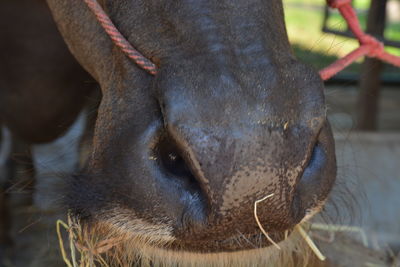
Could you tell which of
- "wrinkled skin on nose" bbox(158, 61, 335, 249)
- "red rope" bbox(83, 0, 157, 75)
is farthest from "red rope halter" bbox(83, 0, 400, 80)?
"wrinkled skin on nose" bbox(158, 61, 335, 249)

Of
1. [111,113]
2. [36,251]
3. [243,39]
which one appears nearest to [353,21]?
[243,39]

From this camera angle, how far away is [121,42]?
2.06 m

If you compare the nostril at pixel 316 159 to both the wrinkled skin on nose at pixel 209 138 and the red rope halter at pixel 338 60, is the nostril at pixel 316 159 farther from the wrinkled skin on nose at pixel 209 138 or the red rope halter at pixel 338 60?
the red rope halter at pixel 338 60

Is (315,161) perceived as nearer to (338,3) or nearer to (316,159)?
(316,159)

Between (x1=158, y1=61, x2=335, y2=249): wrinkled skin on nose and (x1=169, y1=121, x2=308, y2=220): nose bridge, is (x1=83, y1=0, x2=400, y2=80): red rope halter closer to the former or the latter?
(x1=158, y1=61, x2=335, y2=249): wrinkled skin on nose

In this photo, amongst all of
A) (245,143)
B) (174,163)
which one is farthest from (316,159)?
(174,163)

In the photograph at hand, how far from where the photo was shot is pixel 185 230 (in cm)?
174

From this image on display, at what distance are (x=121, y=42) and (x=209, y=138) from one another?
1.83ft

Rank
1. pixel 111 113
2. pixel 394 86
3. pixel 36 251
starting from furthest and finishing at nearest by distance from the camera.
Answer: pixel 394 86 < pixel 36 251 < pixel 111 113

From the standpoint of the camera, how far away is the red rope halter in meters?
2.00

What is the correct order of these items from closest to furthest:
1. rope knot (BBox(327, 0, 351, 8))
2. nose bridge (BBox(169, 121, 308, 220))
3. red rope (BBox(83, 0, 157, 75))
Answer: nose bridge (BBox(169, 121, 308, 220))
red rope (BBox(83, 0, 157, 75))
rope knot (BBox(327, 0, 351, 8))

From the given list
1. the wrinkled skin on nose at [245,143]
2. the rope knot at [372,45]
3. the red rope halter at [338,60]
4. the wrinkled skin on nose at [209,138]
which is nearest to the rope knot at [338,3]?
the red rope halter at [338,60]

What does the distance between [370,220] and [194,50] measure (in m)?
3.17

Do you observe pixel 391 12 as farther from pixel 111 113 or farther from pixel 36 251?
pixel 111 113
